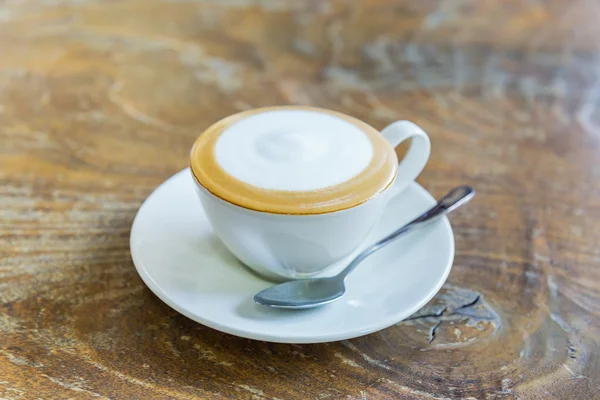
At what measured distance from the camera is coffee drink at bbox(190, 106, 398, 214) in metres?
0.46

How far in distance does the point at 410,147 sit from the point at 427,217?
0.07 metres

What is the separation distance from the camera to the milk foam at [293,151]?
1.55 feet

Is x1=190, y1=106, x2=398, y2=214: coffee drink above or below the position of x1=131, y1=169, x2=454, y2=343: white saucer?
above

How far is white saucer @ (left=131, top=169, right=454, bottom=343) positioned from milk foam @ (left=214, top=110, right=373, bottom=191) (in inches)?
3.8

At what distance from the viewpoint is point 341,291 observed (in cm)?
49

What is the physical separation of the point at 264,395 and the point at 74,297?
0.19 metres

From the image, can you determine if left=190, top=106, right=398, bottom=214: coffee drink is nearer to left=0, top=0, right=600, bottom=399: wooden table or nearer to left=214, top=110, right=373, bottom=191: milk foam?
left=214, top=110, right=373, bottom=191: milk foam

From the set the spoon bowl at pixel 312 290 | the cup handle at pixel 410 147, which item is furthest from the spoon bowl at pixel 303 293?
the cup handle at pixel 410 147

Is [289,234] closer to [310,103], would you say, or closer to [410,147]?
[410,147]

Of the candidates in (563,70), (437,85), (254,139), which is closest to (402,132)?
(254,139)

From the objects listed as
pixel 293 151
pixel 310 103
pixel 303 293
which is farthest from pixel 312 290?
pixel 310 103

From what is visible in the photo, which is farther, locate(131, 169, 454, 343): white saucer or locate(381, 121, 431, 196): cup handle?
locate(381, 121, 431, 196): cup handle

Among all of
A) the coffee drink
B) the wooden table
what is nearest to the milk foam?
the coffee drink

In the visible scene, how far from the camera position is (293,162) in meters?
0.48
